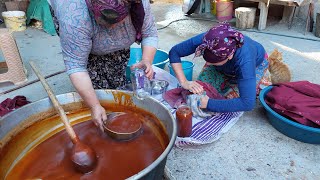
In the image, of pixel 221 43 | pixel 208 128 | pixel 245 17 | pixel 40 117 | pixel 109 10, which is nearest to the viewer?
pixel 109 10

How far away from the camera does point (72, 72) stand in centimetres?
155

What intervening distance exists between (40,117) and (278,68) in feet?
6.87

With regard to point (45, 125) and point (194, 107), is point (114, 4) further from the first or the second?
point (194, 107)

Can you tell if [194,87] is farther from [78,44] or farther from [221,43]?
[78,44]

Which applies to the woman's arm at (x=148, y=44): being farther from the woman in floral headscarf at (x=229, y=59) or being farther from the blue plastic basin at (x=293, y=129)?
the blue plastic basin at (x=293, y=129)

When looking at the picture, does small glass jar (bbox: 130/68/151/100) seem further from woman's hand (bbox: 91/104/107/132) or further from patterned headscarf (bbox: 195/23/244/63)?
patterned headscarf (bbox: 195/23/244/63)

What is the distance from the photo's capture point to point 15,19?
4668mm

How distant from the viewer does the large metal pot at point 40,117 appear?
145cm

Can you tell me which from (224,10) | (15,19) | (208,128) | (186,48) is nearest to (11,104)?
(186,48)

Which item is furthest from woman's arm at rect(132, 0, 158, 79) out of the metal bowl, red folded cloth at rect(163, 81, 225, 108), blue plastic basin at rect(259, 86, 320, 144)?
blue plastic basin at rect(259, 86, 320, 144)

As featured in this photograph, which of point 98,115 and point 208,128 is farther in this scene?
point 208,128

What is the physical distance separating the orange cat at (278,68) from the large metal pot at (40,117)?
4.94 feet

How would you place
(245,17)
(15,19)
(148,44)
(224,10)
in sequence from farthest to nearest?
(224,10) → (15,19) → (245,17) → (148,44)

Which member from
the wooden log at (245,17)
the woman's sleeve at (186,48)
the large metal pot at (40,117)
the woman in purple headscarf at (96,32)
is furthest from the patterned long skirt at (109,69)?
the wooden log at (245,17)
